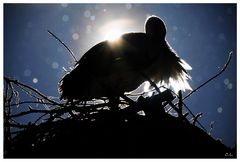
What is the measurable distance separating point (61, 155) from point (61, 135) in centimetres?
17

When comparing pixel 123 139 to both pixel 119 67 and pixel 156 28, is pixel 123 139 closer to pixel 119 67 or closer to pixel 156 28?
pixel 119 67

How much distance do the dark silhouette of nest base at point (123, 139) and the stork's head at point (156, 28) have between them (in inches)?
75.1

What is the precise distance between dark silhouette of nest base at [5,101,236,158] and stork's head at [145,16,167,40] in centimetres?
191

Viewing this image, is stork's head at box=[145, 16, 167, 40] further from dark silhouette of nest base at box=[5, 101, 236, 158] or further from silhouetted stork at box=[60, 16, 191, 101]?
dark silhouette of nest base at box=[5, 101, 236, 158]

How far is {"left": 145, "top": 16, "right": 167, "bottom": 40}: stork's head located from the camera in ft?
14.0

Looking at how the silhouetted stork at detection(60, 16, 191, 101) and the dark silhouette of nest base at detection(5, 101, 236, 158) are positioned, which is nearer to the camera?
the dark silhouette of nest base at detection(5, 101, 236, 158)

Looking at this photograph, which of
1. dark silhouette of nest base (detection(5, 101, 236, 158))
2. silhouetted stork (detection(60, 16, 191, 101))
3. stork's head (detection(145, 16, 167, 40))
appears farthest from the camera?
stork's head (detection(145, 16, 167, 40))

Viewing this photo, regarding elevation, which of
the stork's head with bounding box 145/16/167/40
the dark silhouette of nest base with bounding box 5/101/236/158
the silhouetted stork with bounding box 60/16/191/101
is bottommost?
the dark silhouette of nest base with bounding box 5/101/236/158

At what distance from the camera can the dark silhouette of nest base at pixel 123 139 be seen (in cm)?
233

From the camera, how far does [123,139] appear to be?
2.43m

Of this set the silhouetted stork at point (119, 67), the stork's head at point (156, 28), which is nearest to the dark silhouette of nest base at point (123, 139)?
the silhouetted stork at point (119, 67)

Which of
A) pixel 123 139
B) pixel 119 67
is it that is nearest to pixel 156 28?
pixel 119 67

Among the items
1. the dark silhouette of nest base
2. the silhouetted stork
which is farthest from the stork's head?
the dark silhouette of nest base

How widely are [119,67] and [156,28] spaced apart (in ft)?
3.60
